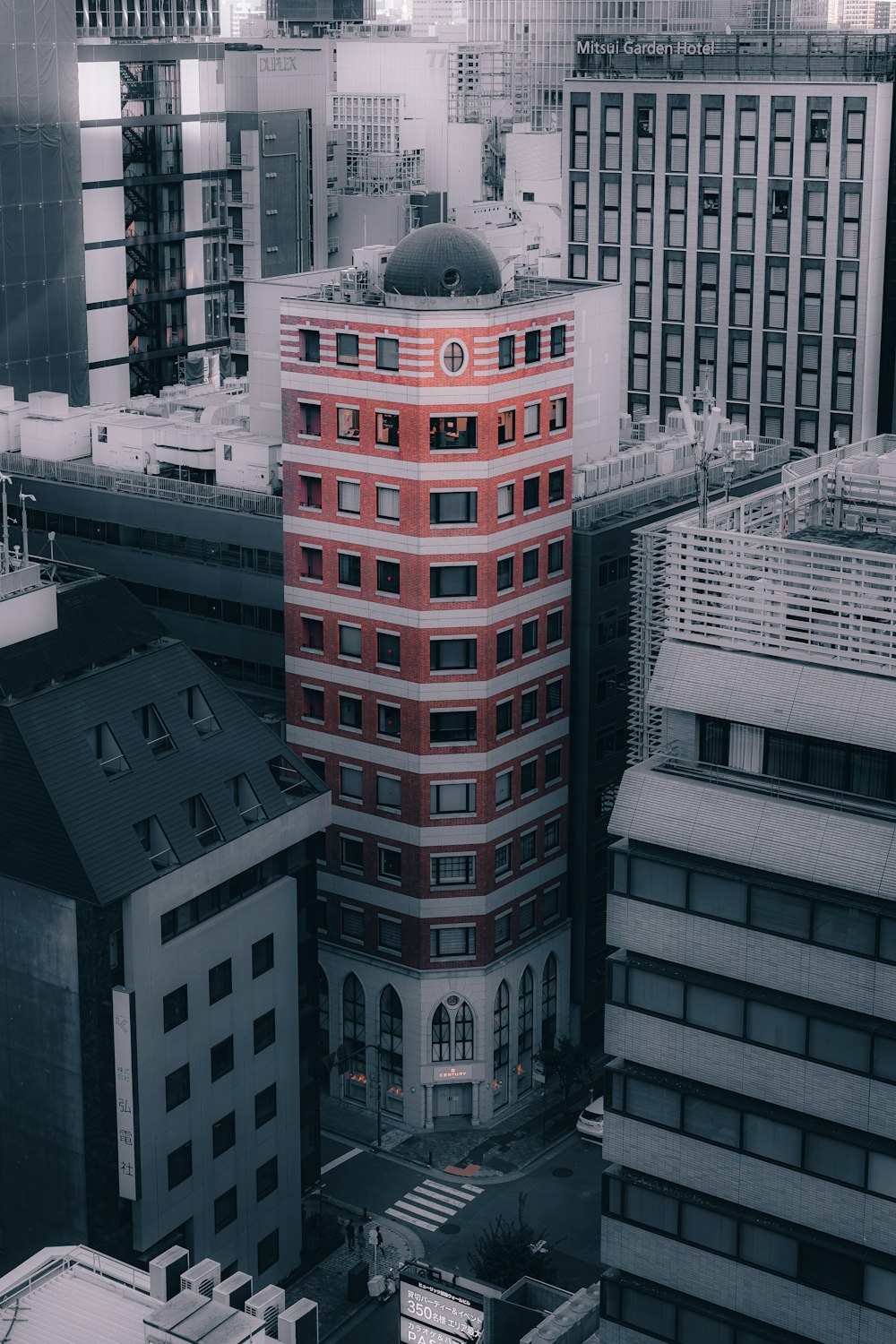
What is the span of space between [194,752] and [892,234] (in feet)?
302

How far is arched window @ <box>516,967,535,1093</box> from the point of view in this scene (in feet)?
407

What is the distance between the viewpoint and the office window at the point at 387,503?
114m

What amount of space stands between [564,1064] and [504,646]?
26147 millimetres

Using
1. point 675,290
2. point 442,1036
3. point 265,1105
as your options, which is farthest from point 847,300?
point 265,1105

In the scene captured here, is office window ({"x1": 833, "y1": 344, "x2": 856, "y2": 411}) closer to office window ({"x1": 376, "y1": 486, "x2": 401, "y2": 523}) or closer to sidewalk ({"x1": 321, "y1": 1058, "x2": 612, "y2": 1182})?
office window ({"x1": 376, "y1": 486, "x2": 401, "y2": 523})

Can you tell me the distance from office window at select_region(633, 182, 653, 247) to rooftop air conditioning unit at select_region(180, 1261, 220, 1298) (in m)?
119

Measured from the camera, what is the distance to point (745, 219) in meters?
166

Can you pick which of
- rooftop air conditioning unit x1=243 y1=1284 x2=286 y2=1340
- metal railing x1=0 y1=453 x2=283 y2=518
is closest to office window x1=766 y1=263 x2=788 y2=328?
metal railing x1=0 y1=453 x2=283 y2=518

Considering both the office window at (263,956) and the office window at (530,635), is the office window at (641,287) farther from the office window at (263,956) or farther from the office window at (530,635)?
the office window at (263,956)

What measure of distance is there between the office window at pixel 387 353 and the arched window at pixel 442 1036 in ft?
129

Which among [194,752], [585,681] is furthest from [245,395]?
[194,752]

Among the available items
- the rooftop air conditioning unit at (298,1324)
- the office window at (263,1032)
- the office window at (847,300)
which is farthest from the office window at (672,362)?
the rooftop air conditioning unit at (298,1324)

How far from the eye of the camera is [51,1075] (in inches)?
3639

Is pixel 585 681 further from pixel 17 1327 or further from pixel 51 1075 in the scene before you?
pixel 17 1327
